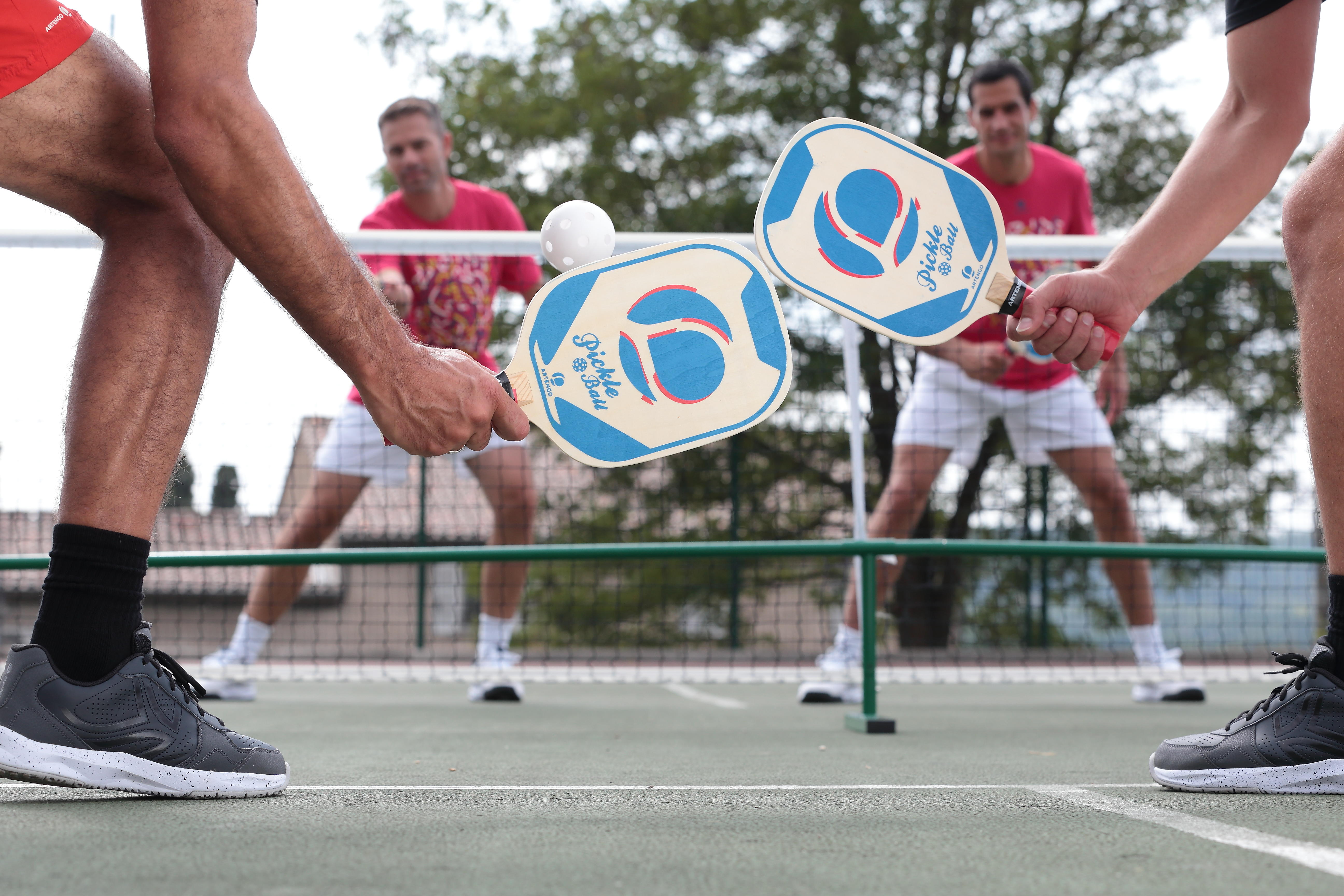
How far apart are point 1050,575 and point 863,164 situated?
939 cm

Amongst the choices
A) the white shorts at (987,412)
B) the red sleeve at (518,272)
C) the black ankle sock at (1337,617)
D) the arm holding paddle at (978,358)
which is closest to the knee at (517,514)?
the red sleeve at (518,272)

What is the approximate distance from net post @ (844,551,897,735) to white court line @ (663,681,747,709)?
1065 mm

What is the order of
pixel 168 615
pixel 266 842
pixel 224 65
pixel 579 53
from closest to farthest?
pixel 266 842 → pixel 224 65 → pixel 168 615 → pixel 579 53

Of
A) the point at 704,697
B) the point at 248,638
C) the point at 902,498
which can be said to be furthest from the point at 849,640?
the point at 248,638

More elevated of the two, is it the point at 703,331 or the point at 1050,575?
the point at 703,331

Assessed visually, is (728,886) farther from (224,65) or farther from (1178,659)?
(1178,659)

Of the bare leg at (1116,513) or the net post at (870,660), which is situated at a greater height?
the bare leg at (1116,513)

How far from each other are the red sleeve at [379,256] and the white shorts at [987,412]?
6.84 ft

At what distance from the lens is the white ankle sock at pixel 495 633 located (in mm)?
4719

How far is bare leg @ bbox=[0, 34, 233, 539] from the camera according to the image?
5.91 ft

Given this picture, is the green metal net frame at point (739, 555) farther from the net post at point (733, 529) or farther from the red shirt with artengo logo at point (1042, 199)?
the net post at point (733, 529)

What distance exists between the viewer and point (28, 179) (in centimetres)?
182

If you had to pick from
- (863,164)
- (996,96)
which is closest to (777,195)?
(863,164)

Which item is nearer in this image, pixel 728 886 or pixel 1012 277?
pixel 728 886
